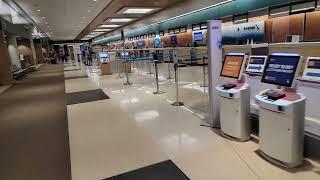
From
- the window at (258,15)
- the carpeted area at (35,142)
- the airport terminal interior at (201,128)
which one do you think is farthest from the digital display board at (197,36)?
the carpeted area at (35,142)

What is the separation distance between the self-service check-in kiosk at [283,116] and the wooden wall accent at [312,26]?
6787 mm

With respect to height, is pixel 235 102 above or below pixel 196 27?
below

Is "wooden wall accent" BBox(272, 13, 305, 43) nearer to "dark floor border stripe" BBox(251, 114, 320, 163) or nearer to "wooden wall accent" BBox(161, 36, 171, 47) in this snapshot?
"dark floor border stripe" BBox(251, 114, 320, 163)

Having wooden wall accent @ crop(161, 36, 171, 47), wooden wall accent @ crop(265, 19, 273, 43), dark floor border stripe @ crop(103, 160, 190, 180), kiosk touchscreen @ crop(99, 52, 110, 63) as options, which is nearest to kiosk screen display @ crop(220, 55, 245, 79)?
dark floor border stripe @ crop(103, 160, 190, 180)

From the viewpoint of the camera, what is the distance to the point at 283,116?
243cm

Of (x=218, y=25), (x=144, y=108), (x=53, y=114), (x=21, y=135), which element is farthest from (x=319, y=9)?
(x=21, y=135)

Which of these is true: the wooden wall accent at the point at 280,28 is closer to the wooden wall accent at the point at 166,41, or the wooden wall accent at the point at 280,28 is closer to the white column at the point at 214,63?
the white column at the point at 214,63

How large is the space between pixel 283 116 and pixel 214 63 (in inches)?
56.1

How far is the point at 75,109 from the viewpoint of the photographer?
5.61 metres

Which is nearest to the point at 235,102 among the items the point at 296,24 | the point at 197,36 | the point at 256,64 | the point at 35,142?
the point at 256,64

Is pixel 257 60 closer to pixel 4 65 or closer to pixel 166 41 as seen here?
pixel 4 65

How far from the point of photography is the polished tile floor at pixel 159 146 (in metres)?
2.52

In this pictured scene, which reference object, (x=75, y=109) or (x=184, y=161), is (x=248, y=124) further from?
(x=75, y=109)

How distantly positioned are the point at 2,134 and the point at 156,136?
118 inches
